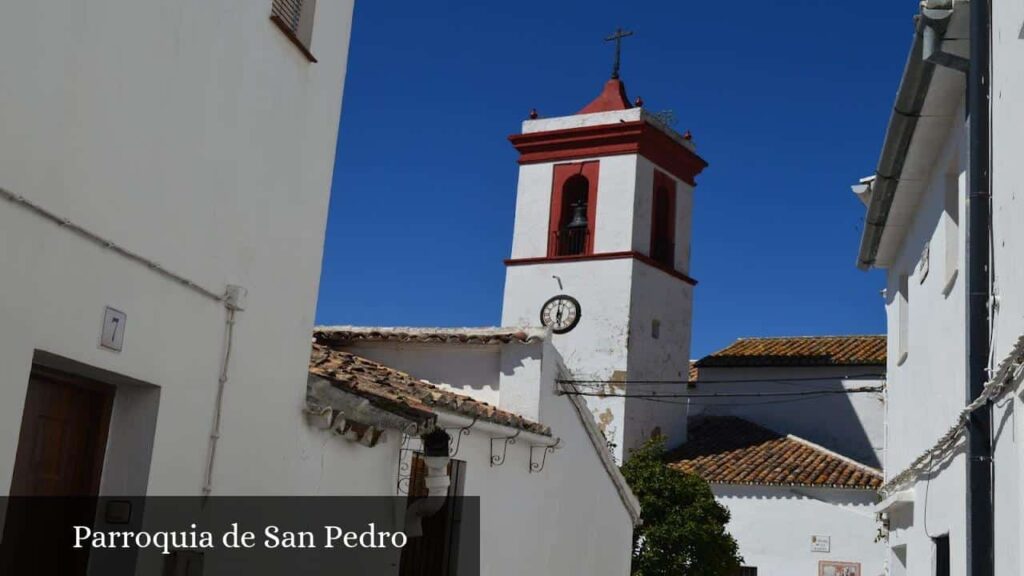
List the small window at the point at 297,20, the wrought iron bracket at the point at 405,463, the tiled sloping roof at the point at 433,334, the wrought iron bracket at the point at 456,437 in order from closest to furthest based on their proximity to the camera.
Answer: the small window at the point at 297,20 < the wrought iron bracket at the point at 405,463 < the wrought iron bracket at the point at 456,437 < the tiled sloping roof at the point at 433,334

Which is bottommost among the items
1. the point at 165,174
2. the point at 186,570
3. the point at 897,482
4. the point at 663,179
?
the point at 186,570

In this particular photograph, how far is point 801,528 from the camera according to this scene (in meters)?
25.0

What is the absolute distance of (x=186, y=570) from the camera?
21.9 ft

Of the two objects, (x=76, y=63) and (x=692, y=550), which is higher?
(x=76, y=63)

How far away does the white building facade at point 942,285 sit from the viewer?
20.5 ft

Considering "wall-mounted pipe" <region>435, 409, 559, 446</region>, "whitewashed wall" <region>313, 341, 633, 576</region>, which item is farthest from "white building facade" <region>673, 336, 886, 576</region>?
"wall-mounted pipe" <region>435, 409, 559, 446</region>

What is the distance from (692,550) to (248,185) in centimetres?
1669

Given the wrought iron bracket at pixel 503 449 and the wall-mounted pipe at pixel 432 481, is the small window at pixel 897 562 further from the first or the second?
the wall-mounted pipe at pixel 432 481

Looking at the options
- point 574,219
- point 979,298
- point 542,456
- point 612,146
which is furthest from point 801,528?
point 979,298

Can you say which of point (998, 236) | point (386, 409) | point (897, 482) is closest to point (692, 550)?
point (897, 482)

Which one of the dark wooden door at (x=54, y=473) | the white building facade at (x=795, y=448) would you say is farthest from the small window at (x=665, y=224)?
the dark wooden door at (x=54, y=473)

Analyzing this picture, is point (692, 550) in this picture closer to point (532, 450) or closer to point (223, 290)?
point (532, 450)

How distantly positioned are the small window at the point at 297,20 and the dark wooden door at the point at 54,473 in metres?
2.57

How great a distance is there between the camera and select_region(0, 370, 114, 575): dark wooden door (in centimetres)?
562
